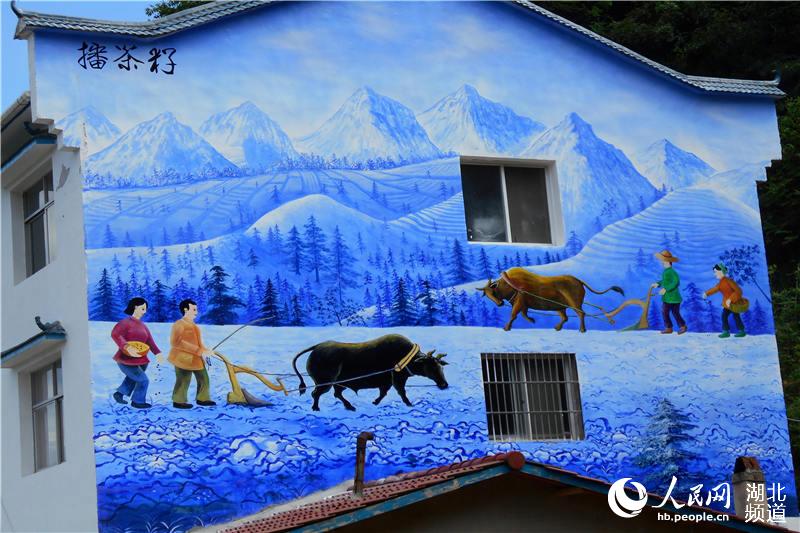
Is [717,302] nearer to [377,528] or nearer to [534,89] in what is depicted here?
[534,89]

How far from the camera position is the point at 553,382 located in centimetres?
1989

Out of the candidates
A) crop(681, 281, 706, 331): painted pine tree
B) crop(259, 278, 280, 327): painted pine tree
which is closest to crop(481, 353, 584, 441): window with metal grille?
crop(681, 281, 706, 331): painted pine tree

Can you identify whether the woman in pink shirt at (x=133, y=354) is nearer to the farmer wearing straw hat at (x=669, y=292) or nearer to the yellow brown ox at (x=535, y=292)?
the yellow brown ox at (x=535, y=292)

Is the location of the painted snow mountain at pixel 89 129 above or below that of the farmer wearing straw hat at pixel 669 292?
above

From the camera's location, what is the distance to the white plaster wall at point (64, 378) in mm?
17797

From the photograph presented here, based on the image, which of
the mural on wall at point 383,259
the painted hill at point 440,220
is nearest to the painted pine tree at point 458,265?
the mural on wall at point 383,259

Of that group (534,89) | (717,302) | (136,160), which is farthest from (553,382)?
(136,160)

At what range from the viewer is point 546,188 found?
21031 millimetres

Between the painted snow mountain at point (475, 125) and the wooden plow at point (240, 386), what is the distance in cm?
454

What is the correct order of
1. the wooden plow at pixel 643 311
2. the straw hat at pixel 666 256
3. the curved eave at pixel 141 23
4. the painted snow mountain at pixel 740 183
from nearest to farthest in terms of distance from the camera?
the curved eave at pixel 141 23 → the wooden plow at pixel 643 311 → the straw hat at pixel 666 256 → the painted snow mountain at pixel 740 183

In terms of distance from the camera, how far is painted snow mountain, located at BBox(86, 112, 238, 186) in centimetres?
1825

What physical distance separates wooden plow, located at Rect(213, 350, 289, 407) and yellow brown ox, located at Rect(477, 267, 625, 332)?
3557 millimetres

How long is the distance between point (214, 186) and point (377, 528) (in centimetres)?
688

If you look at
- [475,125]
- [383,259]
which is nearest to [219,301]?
[383,259]
